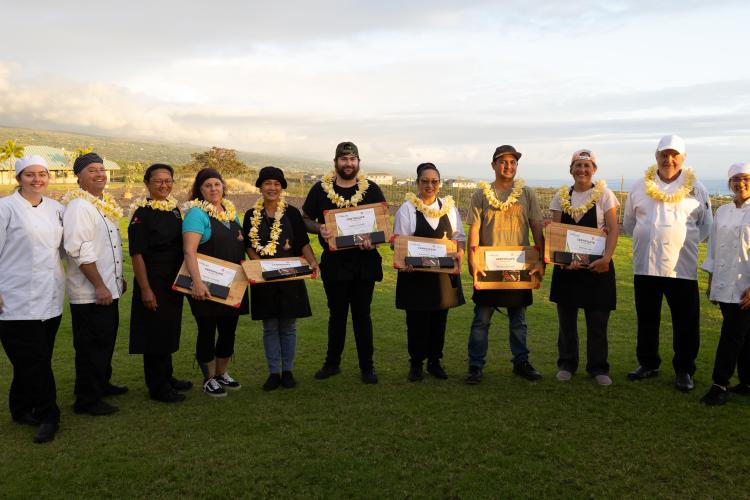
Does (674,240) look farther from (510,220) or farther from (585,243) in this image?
(510,220)

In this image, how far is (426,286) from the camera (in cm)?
546

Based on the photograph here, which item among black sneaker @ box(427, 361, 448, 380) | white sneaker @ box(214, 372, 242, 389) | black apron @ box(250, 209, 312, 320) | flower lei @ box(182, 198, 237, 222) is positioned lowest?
white sneaker @ box(214, 372, 242, 389)

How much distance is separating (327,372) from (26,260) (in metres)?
2.86

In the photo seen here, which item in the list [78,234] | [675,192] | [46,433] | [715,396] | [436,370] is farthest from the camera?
[436,370]

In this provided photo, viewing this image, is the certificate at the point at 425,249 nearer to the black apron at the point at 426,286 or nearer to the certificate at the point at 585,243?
the black apron at the point at 426,286

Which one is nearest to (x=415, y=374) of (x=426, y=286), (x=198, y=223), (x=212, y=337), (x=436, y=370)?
(x=436, y=370)

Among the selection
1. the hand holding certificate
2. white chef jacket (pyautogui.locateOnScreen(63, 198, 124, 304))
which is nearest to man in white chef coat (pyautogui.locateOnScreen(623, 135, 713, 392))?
the hand holding certificate

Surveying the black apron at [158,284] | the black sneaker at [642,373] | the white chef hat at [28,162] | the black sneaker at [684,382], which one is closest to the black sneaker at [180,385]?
the black apron at [158,284]

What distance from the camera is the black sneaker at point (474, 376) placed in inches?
215

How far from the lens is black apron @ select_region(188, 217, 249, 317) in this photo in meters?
5.08

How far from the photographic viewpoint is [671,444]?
13.6ft

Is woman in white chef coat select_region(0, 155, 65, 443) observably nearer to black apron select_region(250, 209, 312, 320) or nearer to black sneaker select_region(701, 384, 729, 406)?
black apron select_region(250, 209, 312, 320)

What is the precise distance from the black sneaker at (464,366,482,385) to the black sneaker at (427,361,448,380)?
23 centimetres

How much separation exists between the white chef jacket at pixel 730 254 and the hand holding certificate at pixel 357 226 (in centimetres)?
291
